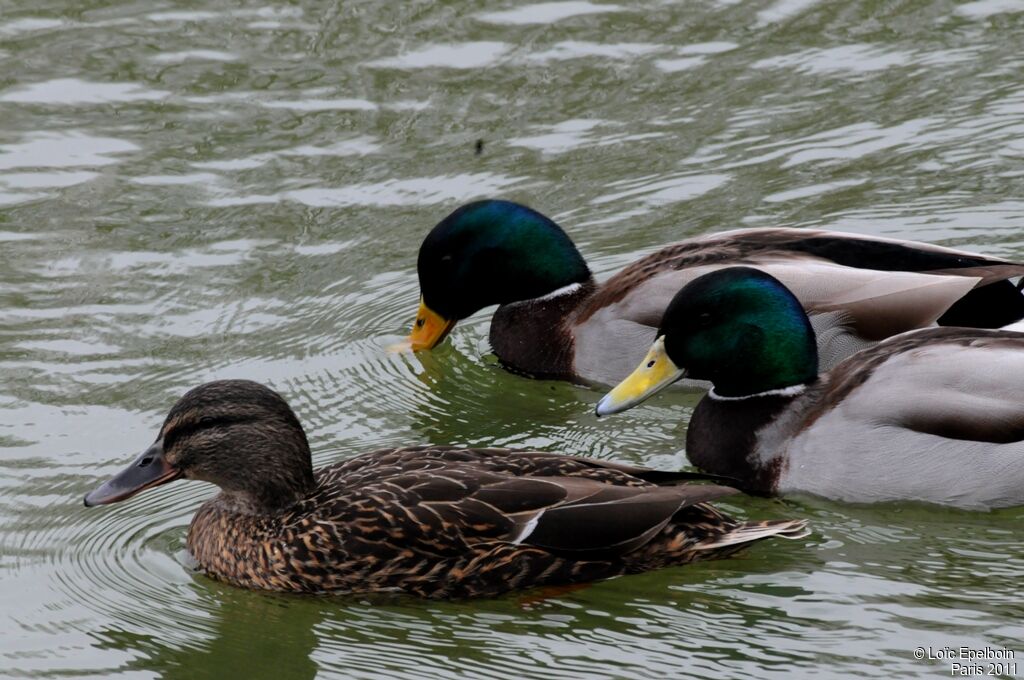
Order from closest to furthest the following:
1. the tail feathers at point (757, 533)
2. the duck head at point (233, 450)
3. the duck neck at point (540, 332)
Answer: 1. the tail feathers at point (757, 533)
2. the duck head at point (233, 450)
3. the duck neck at point (540, 332)

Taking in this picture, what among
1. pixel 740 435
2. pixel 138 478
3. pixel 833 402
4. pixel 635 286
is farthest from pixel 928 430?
pixel 138 478

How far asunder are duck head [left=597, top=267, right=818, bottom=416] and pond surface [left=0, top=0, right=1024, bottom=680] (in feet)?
1.63

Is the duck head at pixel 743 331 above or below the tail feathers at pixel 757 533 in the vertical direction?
above

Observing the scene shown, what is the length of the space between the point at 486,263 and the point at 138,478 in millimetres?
3121

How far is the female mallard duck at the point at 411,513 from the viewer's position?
738 cm

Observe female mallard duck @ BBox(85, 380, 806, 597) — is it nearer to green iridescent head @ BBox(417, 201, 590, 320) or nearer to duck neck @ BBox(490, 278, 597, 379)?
duck neck @ BBox(490, 278, 597, 379)

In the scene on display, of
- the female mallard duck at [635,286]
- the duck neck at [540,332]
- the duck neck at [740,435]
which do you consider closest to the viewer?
the duck neck at [740,435]

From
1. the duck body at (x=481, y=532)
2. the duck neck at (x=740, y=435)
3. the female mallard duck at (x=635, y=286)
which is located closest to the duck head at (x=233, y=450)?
the duck body at (x=481, y=532)

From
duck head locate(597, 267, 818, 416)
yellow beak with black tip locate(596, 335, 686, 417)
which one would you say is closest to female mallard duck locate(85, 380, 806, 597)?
yellow beak with black tip locate(596, 335, 686, 417)

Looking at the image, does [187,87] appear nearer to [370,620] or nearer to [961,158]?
[961,158]

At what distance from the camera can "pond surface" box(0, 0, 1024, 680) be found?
722cm

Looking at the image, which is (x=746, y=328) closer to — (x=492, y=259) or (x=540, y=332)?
(x=540, y=332)

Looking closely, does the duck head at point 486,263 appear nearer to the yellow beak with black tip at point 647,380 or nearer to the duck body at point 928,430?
the yellow beak with black tip at point 647,380

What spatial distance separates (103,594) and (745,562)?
99.4 inches
